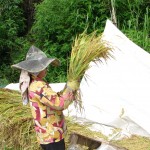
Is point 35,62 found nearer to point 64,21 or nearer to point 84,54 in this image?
point 84,54

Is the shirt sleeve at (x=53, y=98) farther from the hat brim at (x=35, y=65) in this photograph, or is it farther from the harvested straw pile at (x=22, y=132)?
the harvested straw pile at (x=22, y=132)

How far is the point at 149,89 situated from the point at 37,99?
1.56 meters

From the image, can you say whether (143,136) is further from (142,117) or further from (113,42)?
(113,42)

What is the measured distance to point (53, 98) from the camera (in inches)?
123

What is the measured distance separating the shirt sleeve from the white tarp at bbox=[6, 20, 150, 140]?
50.5 inches

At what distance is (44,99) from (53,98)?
0.23ft

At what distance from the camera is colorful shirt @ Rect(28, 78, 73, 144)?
10.3 ft

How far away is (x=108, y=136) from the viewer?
4.28m

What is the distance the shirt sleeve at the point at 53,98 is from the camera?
312cm

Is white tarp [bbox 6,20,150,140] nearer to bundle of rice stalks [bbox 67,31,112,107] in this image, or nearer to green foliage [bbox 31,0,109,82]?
bundle of rice stalks [bbox 67,31,112,107]

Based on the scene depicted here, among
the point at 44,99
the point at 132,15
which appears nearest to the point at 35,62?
the point at 44,99

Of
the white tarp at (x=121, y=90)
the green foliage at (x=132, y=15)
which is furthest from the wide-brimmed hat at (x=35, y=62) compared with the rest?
the green foliage at (x=132, y=15)

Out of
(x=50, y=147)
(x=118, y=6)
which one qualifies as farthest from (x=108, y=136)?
(x=118, y=6)

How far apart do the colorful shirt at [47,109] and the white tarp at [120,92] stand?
1.13 metres
